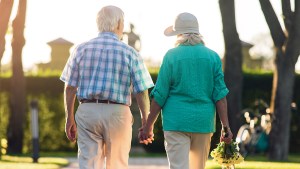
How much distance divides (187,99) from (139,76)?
419 mm

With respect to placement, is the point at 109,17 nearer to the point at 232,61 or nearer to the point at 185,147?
the point at 185,147

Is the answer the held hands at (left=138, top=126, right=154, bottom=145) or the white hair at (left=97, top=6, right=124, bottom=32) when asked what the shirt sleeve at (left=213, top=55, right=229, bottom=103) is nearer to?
the held hands at (left=138, top=126, right=154, bottom=145)

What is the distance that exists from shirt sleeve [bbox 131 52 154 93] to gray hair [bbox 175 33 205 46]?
383 mm

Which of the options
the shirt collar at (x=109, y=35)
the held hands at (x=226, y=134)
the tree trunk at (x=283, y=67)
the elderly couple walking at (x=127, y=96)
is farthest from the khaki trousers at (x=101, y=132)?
the tree trunk at (x=283, y=67)

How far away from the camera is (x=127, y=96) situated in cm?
764

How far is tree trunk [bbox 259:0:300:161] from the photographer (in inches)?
648

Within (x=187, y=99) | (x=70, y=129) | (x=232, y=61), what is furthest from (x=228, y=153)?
(x=232, y=61)

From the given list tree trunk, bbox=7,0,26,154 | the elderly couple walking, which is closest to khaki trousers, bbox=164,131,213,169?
the elderly couple walking

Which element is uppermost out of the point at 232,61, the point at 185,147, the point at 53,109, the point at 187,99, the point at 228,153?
the point at 232,61

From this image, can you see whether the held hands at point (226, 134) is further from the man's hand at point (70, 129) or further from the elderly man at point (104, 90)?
the man's hand at point (70, 129)

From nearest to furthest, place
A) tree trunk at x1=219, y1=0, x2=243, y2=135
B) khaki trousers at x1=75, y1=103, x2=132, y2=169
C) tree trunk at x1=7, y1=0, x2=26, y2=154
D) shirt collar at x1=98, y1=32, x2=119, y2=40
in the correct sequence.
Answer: khaki trousers at x1=75, y1=103, x2=132, y2=169 → shirt collar at x1=98, y1=32, x2=119, y2=40 → tree trunk at x1=219, y1=0, x2=243, y2=135 → tree trunk at x1=7, y1=0, x2=26, y2=154

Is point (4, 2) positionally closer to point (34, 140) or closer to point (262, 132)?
point (34, 140)

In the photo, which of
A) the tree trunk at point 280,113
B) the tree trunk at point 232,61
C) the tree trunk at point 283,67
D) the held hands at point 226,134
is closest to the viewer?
the held hands at point 226,134

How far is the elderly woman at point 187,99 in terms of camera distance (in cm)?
768
